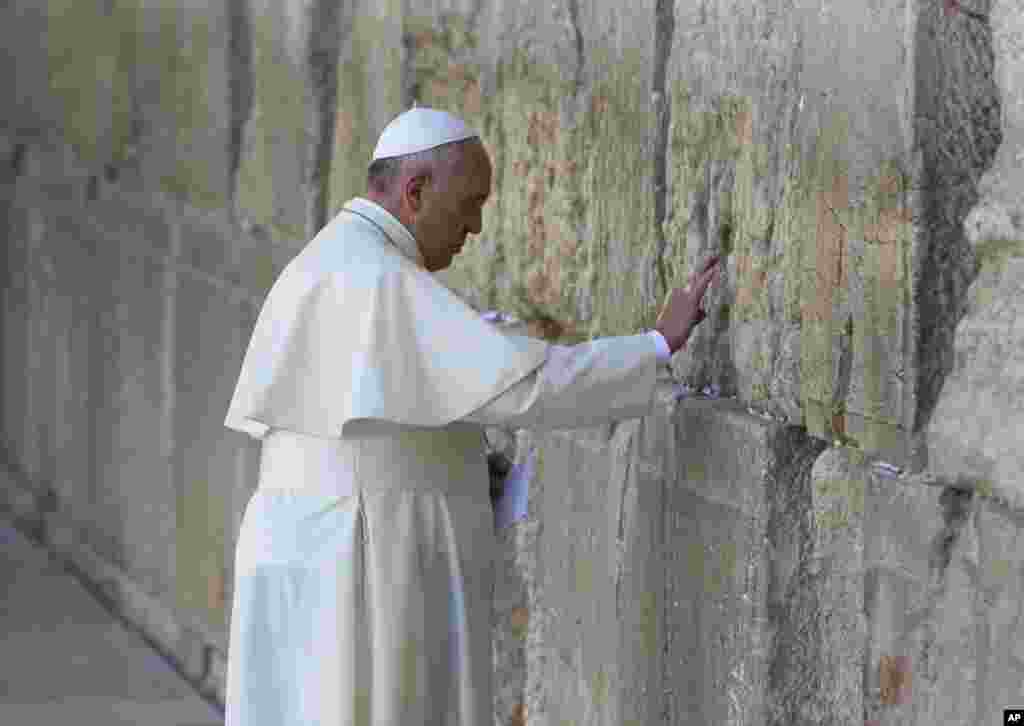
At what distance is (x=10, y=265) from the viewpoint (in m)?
12.3

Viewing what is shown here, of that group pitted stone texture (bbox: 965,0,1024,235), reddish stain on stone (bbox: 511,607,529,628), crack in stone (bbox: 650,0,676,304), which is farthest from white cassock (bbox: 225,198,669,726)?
reddish stain on stone (bbox: 511,607,529,628)

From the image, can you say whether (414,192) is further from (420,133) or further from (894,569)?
(894,569)

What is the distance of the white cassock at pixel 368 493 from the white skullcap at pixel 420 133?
0.13 meters

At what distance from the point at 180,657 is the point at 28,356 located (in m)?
3.15

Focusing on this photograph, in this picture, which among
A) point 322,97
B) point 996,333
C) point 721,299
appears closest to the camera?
point 996,333

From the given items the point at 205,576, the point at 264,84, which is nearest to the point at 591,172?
the point at 264,84

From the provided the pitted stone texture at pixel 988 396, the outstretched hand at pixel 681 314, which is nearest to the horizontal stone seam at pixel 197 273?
the outstretched hand at pixel 681 314

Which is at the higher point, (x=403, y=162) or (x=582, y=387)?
(x=403, y=162)

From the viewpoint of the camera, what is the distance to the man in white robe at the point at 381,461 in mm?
4754

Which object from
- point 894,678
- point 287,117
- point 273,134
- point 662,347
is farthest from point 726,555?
point 273,134

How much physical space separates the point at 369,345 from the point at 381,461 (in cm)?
28

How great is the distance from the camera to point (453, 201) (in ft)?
16.0

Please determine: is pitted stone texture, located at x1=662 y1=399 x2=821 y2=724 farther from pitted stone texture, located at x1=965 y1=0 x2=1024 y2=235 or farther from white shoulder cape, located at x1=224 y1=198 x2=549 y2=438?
pitted stone texture, located at x1=965 y1=0 x2=1024 y2=235

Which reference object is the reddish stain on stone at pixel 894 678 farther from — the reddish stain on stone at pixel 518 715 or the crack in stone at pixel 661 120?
the reddish stain on stone at pixel 518 715
